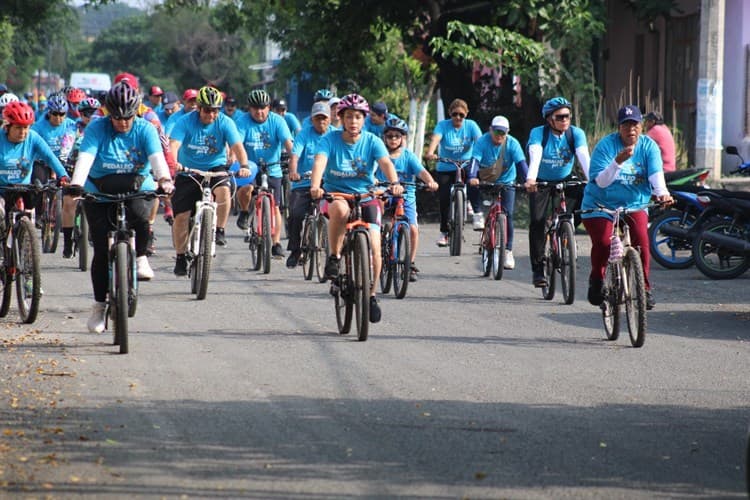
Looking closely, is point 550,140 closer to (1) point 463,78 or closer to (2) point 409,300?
(2) point 409,300

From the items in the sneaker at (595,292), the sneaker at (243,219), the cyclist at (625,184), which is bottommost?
the sneaker at (595,292)

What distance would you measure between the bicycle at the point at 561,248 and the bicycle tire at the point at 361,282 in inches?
118

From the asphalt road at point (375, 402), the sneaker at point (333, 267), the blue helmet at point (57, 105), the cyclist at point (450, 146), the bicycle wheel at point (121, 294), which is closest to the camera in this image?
the asphalt road at point (375, 402)

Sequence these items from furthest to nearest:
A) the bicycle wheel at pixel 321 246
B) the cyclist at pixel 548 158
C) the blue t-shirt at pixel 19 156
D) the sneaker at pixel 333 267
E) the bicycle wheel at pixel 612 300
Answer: the bicycle wheel at pixel 321 246
the cyclist at pixel 548 158
the blue t-shirt at pixel 19 156
the sneaker at pixel 333 267
the bicycle wheel at pixel 612 300

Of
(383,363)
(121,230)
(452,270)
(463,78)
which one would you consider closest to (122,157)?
(121,230)

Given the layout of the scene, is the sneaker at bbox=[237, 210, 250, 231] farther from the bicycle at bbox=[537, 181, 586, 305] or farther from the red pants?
the red pants

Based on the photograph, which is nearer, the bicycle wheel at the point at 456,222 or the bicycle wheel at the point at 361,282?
the bicycle wheel at the point at 361,282

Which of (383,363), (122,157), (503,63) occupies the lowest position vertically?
(383,363)

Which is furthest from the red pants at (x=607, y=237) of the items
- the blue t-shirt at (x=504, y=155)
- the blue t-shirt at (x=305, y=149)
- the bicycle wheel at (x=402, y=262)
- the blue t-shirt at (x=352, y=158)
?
the blue t-shirt at (x=305, y=149)

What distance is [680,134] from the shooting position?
81.1 feet

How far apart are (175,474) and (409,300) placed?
7.53 m

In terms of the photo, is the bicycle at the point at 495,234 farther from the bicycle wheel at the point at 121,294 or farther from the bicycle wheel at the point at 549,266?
the bicycle wheel at the point at 121,294

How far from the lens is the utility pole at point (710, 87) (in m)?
21.5

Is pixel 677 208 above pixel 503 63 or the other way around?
the other way around
